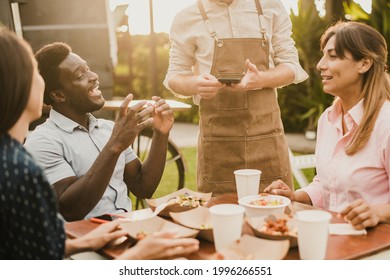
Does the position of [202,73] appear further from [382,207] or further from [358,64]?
[382,207]

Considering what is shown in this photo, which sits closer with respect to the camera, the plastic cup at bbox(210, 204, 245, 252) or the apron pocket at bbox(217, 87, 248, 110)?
the plastic cup at bbox(210, 204, 245, 252)

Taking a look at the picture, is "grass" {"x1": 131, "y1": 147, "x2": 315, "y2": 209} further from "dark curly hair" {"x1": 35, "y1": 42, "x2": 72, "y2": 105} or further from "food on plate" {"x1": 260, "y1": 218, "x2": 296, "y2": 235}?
"food on plate" {"x1": 260, "y1": 218, "x2": 296, "y2": 235}

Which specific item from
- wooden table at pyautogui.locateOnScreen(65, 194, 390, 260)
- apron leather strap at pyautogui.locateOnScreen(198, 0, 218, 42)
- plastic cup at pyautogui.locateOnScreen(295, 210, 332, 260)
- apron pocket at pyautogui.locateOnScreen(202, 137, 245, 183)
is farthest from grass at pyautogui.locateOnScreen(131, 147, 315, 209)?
plastic cup at pyautogui.locateOnScreen(295, 210, 332, 260)

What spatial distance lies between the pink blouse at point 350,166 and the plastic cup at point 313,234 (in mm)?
717

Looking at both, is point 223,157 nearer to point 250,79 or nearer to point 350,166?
point 250,79

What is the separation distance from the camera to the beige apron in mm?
2896

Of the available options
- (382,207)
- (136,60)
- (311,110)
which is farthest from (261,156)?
(136,60)

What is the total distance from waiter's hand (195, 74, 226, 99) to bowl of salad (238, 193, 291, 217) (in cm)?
83

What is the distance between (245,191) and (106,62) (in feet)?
10.7

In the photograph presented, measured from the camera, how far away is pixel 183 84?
283 centimetres

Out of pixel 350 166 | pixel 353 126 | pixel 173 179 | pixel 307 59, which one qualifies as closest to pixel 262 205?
pixel 350 166

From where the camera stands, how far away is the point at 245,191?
210 centimetres

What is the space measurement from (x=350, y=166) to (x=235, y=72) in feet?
3.10

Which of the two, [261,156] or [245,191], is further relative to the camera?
[261,156]
